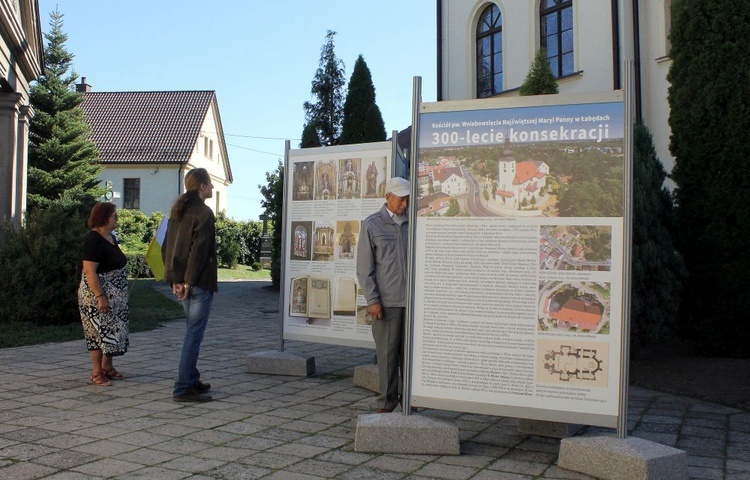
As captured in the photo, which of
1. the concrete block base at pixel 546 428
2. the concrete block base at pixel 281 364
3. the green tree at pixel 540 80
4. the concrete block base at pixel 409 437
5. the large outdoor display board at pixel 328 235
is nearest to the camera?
the concrete block base at pixel 409 437

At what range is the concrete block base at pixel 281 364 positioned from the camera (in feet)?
26.2

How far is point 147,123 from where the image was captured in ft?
166

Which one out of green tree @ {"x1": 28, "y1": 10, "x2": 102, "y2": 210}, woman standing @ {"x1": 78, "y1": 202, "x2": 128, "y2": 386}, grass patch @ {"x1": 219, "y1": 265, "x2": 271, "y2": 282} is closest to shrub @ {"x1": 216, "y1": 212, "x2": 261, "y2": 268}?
grass patch @ {"x1": 219, "y1": 265, "x2": 271, "y2": 282}

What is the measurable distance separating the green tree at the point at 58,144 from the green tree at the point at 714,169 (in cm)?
3053

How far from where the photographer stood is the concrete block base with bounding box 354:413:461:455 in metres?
4.94

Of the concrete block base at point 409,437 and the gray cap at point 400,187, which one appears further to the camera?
the gray cap at point 400,187

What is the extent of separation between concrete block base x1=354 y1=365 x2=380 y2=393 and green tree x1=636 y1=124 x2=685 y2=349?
126 inches

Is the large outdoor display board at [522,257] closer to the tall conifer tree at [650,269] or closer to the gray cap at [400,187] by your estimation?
the gray cap at [400,187]

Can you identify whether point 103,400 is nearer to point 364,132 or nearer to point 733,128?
point 733,128

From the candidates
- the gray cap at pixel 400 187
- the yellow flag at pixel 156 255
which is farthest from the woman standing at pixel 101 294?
the gray cap at pixel 400 187

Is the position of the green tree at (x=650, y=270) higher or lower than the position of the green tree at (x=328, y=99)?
lower

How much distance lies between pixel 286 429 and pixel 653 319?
4778mm

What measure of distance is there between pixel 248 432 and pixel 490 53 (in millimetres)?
16438

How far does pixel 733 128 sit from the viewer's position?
833cm
